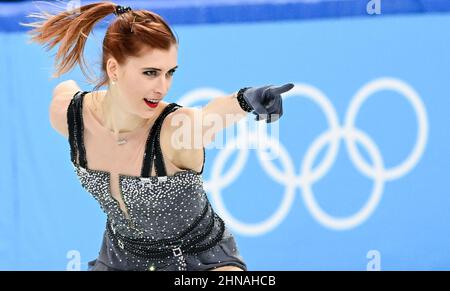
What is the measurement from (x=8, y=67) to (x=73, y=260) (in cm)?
110

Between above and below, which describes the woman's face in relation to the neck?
above

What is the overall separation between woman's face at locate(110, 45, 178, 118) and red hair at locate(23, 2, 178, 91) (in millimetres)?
28

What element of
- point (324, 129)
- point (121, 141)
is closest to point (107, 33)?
point (121, 141)

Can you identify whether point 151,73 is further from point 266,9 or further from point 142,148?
point 266,9

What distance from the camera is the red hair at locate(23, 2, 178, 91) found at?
3.35 meters

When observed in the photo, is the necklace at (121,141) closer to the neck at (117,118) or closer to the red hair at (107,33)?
the neck at (117,118)

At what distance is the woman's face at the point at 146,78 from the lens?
3.36m

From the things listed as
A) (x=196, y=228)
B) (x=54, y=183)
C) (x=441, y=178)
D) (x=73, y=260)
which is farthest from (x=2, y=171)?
(x=441, y=178)

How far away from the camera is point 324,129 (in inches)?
184

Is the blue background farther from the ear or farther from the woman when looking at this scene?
the ear

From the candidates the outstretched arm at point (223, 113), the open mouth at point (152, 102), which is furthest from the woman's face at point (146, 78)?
the outstretched arm at point (223, 113)

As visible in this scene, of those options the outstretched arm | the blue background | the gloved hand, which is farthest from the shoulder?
the blue background

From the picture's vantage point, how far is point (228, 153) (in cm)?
472

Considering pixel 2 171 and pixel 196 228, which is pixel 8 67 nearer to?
pixel 2 171
